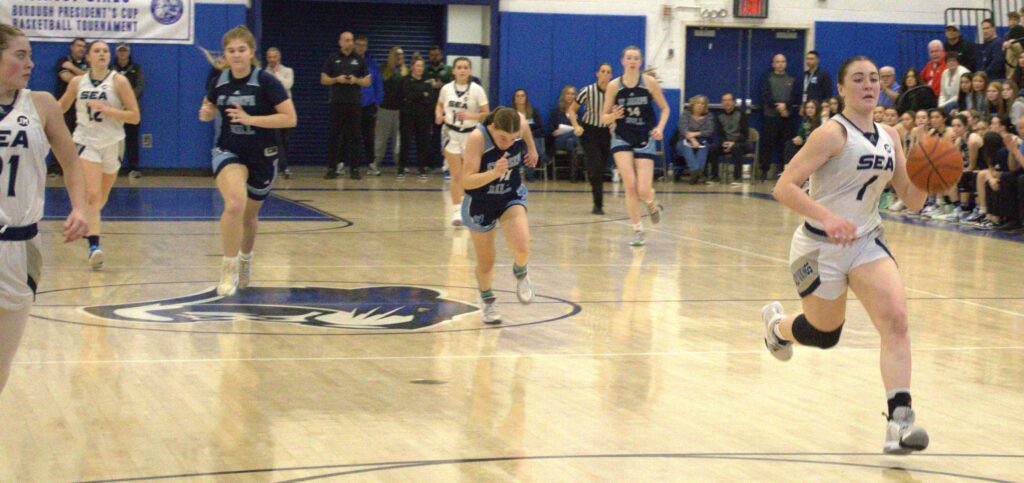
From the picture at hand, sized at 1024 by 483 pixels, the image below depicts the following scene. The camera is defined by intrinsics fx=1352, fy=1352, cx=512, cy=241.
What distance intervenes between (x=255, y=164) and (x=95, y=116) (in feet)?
6.85

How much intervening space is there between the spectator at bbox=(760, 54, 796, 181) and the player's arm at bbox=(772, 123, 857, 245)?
17573 mm

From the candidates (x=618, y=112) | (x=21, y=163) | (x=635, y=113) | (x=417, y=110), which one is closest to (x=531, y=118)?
(x=417, y=110)

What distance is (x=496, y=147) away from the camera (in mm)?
8672

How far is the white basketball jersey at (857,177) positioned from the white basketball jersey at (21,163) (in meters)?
3.20

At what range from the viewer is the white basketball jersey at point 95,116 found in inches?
428

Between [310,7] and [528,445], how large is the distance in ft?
64.5

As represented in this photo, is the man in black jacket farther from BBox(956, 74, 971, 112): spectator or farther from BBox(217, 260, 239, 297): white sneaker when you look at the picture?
BBox(217, 260, 239, 297): white sneaker

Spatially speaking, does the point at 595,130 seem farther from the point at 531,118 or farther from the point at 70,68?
the point at 70,68

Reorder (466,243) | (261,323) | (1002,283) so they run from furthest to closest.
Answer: (466,243)
(1002,283)
(261,323)

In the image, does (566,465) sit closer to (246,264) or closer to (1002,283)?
(246,264)

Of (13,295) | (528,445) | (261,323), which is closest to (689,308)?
(261,323)

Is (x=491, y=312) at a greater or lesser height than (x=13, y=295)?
lesser

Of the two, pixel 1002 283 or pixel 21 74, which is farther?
pixel 1002 283

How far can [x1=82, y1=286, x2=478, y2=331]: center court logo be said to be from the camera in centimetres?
857
